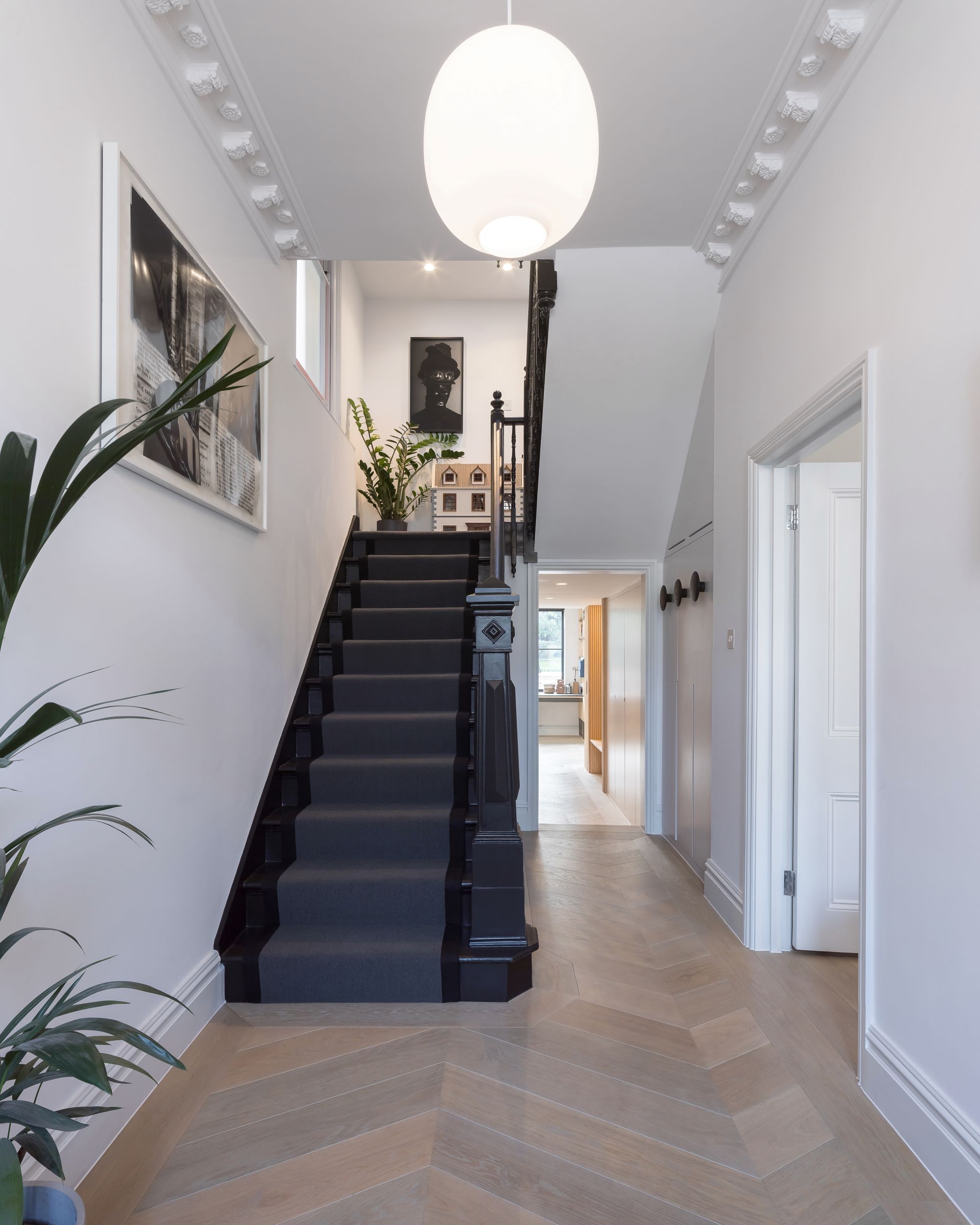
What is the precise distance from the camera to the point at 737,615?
3.19 meters

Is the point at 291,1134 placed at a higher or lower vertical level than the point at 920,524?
lower

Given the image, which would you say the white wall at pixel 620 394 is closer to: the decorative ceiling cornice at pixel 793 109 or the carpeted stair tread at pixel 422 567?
the decorative ceiling cornice at pixel 793 109

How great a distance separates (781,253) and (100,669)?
8.61ft

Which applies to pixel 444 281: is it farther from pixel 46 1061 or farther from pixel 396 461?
pixel 46 1061

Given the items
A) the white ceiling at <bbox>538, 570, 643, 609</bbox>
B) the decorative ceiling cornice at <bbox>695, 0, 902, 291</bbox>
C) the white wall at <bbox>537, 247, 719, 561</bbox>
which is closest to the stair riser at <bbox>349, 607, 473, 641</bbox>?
the white wall at <bbox>537, 247, 719, 561</bbox>

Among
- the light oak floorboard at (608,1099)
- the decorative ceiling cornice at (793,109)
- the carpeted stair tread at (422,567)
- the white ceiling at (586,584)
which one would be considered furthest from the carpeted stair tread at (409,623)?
the light oak floorboard at (608,1099)

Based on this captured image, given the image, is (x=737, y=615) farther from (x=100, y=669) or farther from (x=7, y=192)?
(x=7, y=192)

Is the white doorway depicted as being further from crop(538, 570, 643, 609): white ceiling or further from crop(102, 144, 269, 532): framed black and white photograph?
crop(102, 144, 269, 532): framed black and white photograph

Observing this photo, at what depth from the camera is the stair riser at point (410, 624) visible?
14.6ft

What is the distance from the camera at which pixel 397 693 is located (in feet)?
12.8

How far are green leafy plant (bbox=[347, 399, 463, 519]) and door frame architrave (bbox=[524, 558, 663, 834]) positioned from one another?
4.01 ft

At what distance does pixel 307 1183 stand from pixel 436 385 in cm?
579

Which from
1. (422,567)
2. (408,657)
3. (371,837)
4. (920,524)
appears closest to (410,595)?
(422,567)

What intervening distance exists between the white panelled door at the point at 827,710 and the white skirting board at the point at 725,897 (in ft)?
0.73
